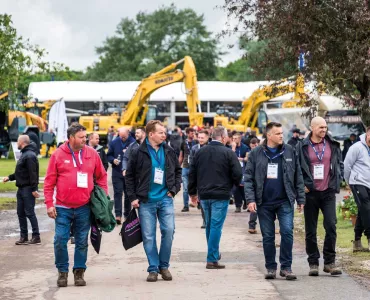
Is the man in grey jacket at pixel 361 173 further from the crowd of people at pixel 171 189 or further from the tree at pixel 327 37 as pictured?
the tree at pixel 327 37

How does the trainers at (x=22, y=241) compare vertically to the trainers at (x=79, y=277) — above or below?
below

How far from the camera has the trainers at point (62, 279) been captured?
37.3ft

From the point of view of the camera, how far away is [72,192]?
11.4m

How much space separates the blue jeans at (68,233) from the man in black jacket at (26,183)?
4409mm

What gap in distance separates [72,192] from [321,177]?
2.92 meters

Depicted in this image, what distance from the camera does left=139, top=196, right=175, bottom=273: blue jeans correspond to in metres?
11.9

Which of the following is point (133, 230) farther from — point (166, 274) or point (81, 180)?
point (81, 180)

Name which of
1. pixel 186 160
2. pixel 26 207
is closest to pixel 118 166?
pixel 26 207

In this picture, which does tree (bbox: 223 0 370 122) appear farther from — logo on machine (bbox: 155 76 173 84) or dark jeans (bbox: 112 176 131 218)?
logo on machine (bbox: 155 76 173 84)

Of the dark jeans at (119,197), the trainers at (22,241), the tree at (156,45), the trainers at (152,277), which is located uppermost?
the tree at (156,45)

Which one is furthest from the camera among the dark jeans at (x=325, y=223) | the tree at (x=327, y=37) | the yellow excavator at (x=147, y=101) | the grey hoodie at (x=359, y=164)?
the yellow excavator at (x=147, y=101)

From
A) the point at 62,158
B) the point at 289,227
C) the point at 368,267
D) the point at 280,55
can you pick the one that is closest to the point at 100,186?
the point at 62,158

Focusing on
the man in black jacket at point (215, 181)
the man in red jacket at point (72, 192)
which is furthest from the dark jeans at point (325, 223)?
the man in red jacket at point (72, 192)

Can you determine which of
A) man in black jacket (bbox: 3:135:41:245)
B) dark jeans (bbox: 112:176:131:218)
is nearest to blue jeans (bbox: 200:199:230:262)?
man in black jacket (bbox: 3:135:41:245)
